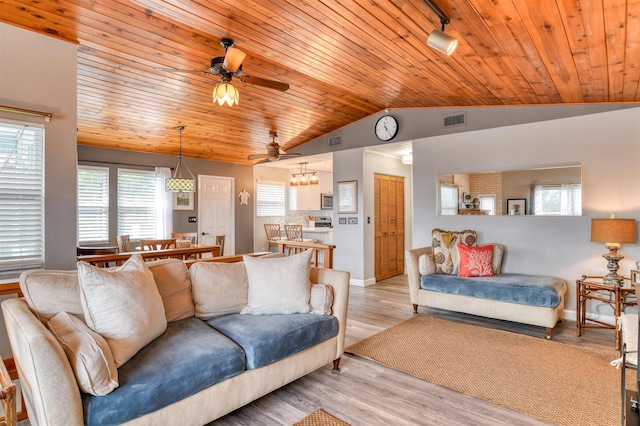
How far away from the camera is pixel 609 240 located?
3.39 metres

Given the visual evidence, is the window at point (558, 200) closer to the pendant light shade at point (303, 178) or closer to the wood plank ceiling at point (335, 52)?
the wood plank ceiling at point (335, 52)

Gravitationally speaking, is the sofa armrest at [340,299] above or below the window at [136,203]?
below

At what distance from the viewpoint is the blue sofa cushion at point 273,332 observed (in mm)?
2164

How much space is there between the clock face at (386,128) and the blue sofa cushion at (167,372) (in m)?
4.28

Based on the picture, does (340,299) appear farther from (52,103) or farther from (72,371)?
(52,103)

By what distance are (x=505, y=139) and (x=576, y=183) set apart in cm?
97

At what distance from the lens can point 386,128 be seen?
561cm

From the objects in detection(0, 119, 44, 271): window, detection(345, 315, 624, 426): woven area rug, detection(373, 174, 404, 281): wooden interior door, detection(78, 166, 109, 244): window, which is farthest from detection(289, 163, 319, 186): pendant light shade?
detection(0, 119, 44, 271): window

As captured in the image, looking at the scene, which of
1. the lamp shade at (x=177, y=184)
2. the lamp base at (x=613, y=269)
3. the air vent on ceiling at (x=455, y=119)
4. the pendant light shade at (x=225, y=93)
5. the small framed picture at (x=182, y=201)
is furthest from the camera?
the small framed picture at (x=182, y=201)

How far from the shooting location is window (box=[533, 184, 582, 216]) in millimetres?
4016

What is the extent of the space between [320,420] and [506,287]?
2.64 metres

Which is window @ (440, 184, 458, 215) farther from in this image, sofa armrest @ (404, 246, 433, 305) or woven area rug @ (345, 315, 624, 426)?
woven area rug @ (345, 315, 624, 426)

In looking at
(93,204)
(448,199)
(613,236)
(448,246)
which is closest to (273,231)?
(93,204)

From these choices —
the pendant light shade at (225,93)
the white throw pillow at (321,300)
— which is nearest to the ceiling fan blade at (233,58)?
the pendant light shade at (225,93)
